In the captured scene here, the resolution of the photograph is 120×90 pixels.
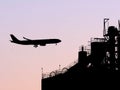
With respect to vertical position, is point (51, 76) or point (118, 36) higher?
point (118, 36)

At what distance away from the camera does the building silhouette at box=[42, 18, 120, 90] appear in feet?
297

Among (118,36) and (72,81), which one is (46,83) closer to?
(72,81)

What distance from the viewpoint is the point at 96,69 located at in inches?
3632

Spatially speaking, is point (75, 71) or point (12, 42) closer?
point (75, 71)

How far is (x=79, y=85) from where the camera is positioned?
304 ft

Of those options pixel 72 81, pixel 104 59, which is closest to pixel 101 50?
pixel 104 59

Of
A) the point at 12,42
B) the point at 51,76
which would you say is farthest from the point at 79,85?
the point at 12,42

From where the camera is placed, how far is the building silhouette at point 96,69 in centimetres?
9050

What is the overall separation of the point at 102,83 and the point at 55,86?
10744mm

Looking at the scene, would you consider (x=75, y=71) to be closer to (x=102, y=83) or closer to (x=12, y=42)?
(x=102, y=83)

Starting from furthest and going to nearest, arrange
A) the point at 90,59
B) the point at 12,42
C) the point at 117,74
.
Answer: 1. the point at 12,42
2. the point at 90,59
3. the point at 117,74

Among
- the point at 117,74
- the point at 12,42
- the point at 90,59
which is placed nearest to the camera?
the point at 117,74

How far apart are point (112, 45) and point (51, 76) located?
43.8 ft

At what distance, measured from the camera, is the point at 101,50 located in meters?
95.0
